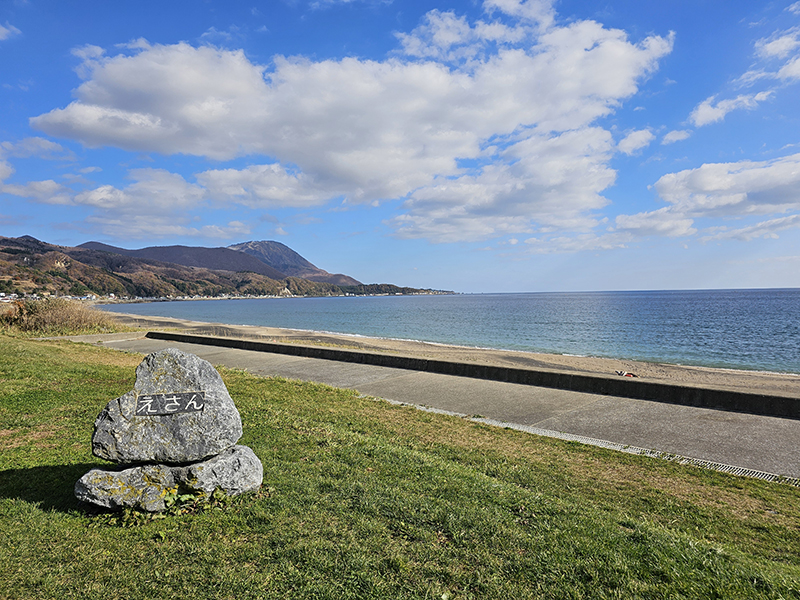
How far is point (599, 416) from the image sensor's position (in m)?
7.46

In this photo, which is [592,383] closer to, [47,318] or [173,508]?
[173,508]

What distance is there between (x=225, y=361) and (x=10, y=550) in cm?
1078

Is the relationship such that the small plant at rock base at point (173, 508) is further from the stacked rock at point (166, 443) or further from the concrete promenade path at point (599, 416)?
the concrete promenade path at point (599, 416)

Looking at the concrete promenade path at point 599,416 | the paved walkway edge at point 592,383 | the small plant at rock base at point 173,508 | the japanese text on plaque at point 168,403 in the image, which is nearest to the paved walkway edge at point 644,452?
the concrete promenade path at point 599,416

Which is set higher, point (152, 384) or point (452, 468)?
point (152, 384)

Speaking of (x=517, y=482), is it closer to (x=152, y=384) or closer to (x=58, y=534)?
(x=152, y=384)

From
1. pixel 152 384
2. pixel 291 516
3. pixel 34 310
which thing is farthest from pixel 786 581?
pixel 34 310

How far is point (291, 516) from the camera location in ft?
11.9

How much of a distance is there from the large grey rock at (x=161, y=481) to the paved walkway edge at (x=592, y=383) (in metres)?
7.26

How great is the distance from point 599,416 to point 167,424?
649 cm

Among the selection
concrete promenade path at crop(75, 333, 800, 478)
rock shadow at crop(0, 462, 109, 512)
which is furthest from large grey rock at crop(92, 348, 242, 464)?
concrete promenade path at crop(75, 333, 800, 478)

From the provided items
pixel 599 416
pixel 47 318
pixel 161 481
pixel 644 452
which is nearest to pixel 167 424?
pixel 161 481

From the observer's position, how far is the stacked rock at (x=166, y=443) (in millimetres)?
3633

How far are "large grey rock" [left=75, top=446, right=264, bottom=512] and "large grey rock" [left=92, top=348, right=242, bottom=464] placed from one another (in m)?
0.09
